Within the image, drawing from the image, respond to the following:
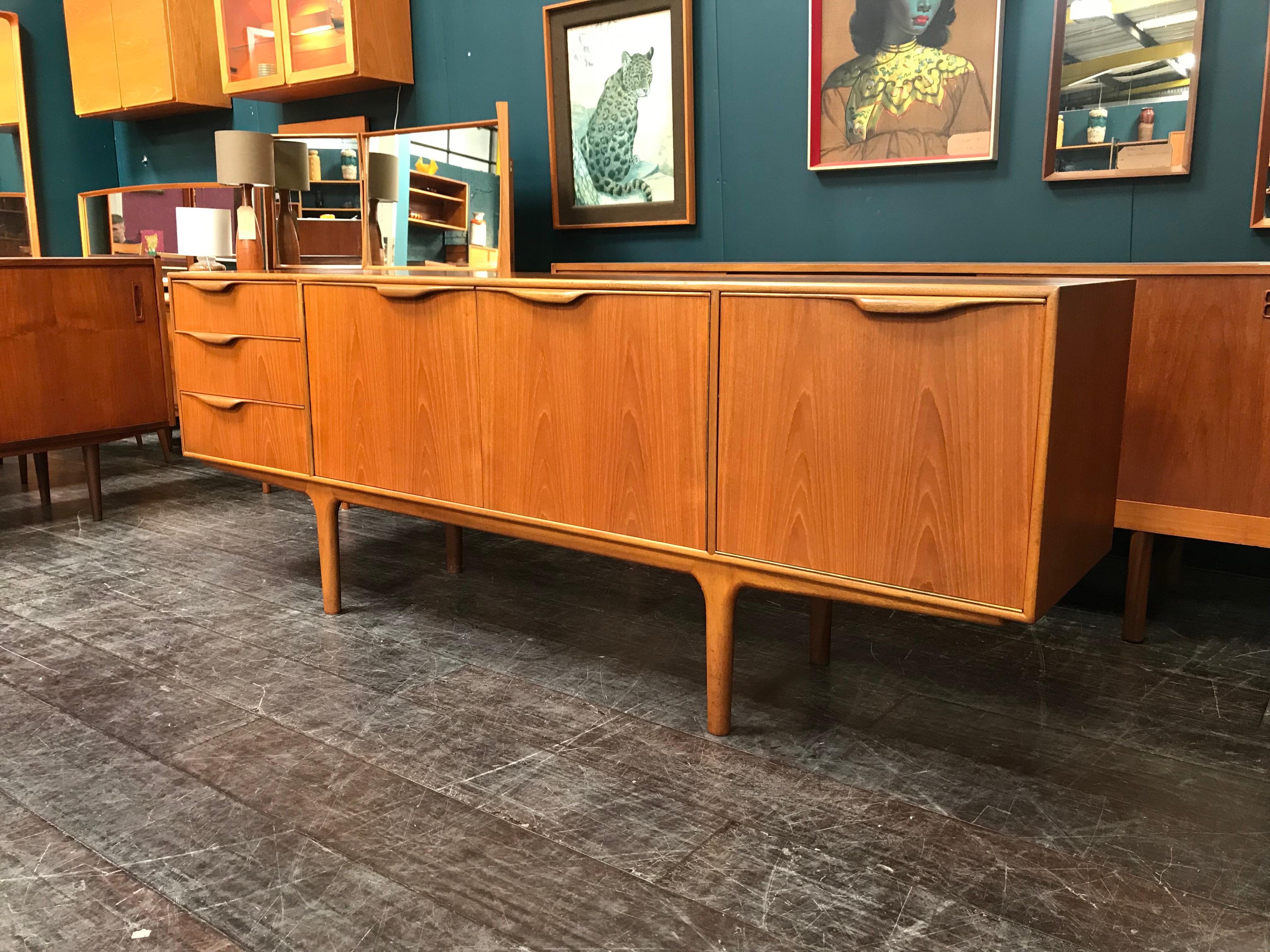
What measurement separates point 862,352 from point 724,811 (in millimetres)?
745

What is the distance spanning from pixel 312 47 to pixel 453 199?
1.17 meters

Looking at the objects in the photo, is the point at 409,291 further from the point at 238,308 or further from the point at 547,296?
the point at 238,308

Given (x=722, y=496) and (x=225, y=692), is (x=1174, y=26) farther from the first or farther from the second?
(x=225, y=692)

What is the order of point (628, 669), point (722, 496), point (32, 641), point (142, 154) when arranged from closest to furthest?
point (722, 496) → point (628, 669) → point (32, 641) → point (142, 154)

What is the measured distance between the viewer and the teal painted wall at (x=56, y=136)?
566 centimetres

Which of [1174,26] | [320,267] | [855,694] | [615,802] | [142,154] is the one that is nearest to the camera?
[615,802]

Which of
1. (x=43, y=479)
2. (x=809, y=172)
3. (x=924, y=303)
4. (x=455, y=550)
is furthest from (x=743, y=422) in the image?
(x=43, y=479)

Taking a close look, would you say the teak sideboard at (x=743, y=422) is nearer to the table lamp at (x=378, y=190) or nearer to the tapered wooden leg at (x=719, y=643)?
the tapered wooden leg at (x=719, y=643)

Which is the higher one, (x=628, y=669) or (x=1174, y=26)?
(x=1174, y=26)

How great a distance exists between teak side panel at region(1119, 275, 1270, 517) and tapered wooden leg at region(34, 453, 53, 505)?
3499mm

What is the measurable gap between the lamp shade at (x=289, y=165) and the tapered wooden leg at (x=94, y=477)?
1266 mm

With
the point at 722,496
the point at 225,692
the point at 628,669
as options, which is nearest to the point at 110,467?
the point at 225,692

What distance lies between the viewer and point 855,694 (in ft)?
6.68

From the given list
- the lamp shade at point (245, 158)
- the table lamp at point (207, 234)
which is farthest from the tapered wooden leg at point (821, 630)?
the table lamp at point (207, 234)
